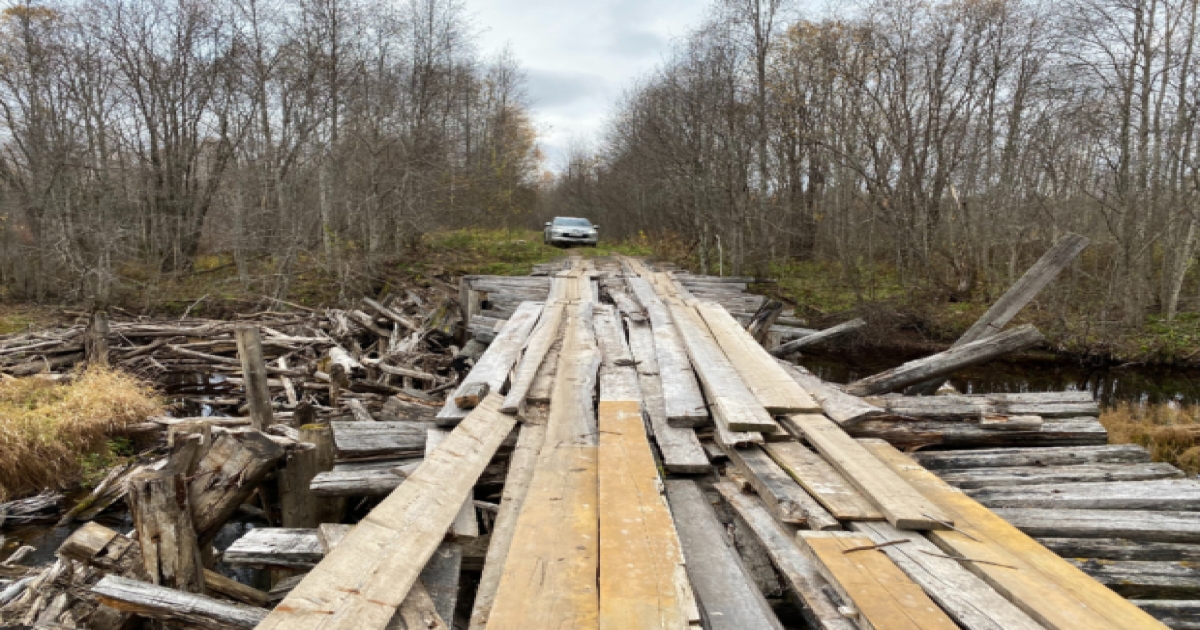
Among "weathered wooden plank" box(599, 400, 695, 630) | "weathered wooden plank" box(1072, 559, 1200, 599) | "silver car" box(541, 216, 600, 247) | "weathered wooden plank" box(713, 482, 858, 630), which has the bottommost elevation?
"weathered wooden plank" box(1072, 559, 1200, 599)

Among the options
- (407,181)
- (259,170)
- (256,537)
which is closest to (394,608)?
(256,537)

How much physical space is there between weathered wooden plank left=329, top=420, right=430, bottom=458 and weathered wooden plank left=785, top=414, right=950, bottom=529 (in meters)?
2.29

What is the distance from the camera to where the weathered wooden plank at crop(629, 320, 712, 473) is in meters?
3.35

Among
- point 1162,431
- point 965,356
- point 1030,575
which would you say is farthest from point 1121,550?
point 1162,431

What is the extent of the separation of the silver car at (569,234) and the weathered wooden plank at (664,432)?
1839 cm

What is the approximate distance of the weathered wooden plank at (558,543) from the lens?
2035 mm

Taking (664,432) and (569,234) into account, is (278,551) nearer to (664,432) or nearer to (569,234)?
(664,432)

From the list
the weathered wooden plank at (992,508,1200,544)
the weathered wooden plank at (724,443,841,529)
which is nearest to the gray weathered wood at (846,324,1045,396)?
the weathered wooden plank at (992,508,1200,544)

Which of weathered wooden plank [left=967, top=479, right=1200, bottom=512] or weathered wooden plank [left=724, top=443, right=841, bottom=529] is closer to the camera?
weathered wooden plank [left=724, top=443, right=841, bottom=529]

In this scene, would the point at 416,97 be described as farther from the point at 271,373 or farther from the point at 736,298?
the point at 736,298

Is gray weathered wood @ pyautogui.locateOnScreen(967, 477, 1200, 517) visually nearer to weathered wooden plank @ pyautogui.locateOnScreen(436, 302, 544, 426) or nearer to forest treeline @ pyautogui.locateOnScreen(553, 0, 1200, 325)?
weathered wooden plank @ pyautogui.locateOnScreen(436, 302, 544, 426)

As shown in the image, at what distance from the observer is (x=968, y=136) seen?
17.7 m

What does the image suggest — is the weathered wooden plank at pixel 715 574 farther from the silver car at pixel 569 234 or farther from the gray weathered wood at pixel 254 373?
the silver car at pixel 569 234

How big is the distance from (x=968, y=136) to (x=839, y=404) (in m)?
16.8
